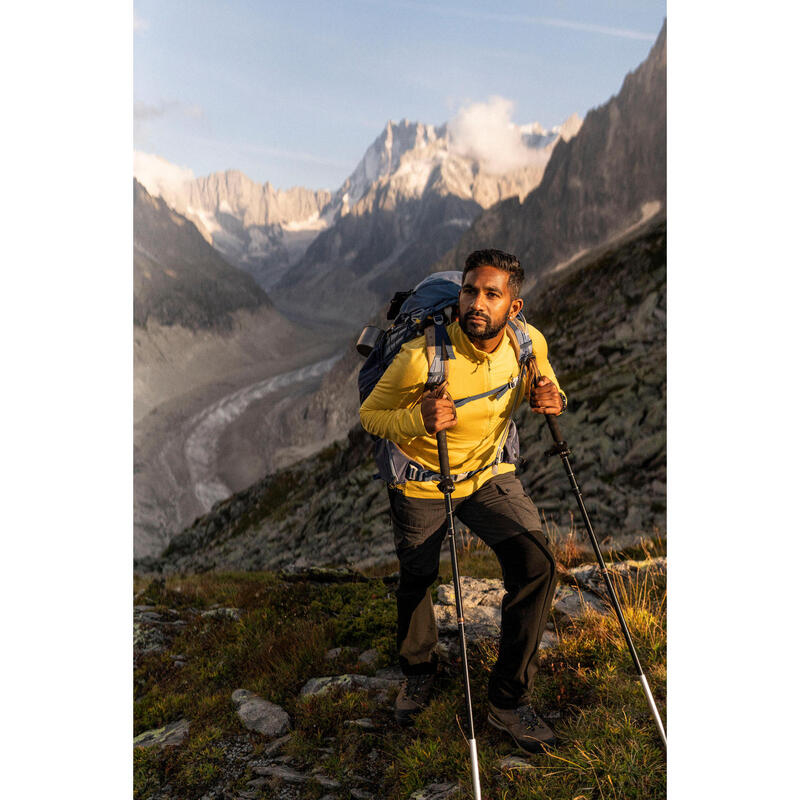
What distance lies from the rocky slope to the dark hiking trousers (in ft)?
22.3

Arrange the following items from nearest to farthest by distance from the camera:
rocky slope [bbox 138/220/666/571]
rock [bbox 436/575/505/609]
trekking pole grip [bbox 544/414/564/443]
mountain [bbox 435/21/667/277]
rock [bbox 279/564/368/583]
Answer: trekking pole grip [bbox 544/414/564/443] < rock [bbox 436/575/505/609] < rock [bbox 279/564/368/583] < rocky slope [bbox 138/220/666/571] < mountain [bbox 435/21/667/277]

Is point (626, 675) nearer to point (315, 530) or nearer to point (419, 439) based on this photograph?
point (419, 439)

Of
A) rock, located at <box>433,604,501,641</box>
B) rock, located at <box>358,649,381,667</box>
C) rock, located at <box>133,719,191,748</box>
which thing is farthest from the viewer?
rock, located at <box>358,649,381,667</box>

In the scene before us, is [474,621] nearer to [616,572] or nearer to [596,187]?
[616,572]

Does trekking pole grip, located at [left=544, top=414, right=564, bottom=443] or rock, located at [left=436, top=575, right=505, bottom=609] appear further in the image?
rock, located at [left=436, top=575, right=505, bottom=609]

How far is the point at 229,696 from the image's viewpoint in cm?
525

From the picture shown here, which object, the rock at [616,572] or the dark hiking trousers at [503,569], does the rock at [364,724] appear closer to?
the dark hiking trousers at [503,569]

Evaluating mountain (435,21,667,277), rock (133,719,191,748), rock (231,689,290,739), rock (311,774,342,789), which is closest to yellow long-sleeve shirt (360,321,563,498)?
rock (311,774,342,789)

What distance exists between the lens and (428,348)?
3828mm

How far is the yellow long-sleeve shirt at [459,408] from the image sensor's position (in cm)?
385

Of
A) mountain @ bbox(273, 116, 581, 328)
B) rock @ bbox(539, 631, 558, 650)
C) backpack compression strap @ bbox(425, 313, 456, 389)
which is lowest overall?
rock @ bbox(539, 631, 558, 650)

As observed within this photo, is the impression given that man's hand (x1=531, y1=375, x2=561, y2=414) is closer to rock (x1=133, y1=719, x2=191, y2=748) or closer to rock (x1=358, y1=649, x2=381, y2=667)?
rock (x1=358, y1=649, x2=381, y2=667)

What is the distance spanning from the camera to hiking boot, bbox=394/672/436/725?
14.4ft

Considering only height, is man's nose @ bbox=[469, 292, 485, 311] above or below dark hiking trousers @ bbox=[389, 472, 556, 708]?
above
